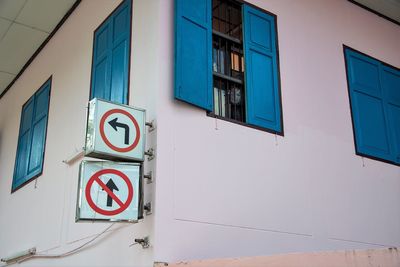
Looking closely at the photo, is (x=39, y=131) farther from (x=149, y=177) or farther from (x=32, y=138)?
(x=149, y=177)

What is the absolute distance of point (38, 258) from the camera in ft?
21.3

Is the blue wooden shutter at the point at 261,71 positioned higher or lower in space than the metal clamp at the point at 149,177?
higher

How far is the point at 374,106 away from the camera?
22.4 feet

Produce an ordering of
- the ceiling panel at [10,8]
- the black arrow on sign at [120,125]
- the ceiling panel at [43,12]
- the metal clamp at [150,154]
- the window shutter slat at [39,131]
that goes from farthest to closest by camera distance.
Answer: the window shutter slat at [39,131] → the ceiling panel at [43,12] → the ceiling panel at [10,8] → the metal clamp at [150,154] → the black arrow on sign at [120,125]

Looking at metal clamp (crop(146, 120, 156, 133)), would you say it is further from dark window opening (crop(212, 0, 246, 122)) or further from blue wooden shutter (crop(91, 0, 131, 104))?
dark window opening (crop(212, 0, 246, 122))

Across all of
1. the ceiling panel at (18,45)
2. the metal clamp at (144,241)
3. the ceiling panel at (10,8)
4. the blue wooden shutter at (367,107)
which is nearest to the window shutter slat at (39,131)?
the ceiling panel at (18,45)

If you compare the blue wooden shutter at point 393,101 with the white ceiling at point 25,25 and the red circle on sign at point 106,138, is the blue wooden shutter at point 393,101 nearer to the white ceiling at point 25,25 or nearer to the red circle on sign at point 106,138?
the red circle on sign at point 106,138

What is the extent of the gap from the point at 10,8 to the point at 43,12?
0.41 m

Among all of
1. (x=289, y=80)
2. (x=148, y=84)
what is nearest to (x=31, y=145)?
(x=148, y=84)

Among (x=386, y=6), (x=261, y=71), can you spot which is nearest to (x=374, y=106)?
(x=386, y=6)

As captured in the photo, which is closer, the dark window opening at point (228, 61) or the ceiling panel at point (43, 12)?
the dark window opening at point (228, 61)

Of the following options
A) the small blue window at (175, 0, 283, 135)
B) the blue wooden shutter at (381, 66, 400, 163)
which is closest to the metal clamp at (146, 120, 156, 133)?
the small blue window at (175, 0, 283, 135)

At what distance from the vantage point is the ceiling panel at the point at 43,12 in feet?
23.4

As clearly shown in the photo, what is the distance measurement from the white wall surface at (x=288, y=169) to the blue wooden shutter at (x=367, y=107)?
143mm
